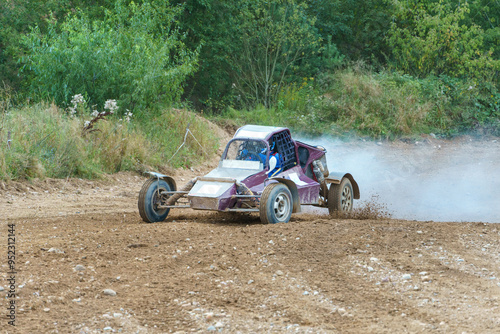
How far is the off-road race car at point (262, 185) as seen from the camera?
368 inches

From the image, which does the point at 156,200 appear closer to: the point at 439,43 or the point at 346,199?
the point at 346,199

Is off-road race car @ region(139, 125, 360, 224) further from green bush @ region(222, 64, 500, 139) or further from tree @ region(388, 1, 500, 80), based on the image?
tree @ region(388, 1, 500, 80)

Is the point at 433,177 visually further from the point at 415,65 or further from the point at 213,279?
the point at 213,279

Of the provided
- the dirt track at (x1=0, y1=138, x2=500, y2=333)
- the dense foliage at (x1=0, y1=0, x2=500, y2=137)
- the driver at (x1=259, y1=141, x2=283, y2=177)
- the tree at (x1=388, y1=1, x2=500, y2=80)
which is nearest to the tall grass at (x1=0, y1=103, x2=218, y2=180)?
the dense foliage at (x1=0, y1=0, x2=500, y2=137)

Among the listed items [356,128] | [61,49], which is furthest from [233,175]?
[356,128]

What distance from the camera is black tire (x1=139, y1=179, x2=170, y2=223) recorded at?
9.70 m

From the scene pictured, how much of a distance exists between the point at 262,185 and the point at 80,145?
18.7 ft

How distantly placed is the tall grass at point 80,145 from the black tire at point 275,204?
5647 millimetres

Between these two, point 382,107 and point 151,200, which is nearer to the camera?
point 151,200

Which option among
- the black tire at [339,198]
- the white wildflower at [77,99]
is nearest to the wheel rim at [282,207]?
the black tire at [339,198]

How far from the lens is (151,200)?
981 centimetres

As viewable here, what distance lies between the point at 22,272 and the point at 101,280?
0.85 meters

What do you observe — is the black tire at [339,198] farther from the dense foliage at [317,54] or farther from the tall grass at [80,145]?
the dense foliage at [317,54]

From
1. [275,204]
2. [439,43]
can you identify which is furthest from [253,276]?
[439,43]
